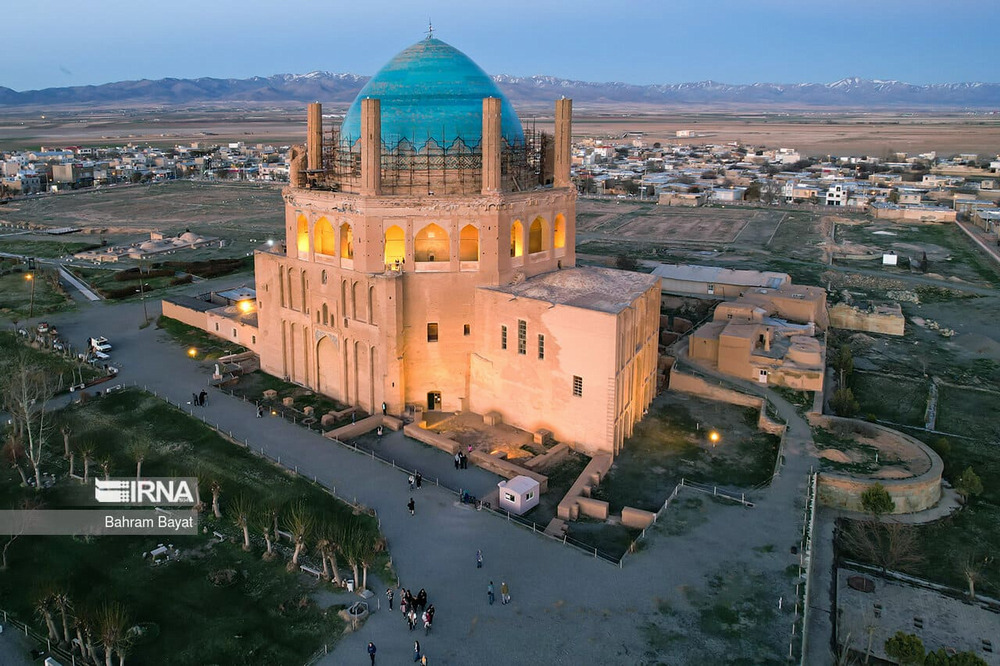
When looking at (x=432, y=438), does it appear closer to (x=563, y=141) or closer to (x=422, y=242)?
(x=422, y=242)

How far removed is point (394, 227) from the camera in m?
33.9

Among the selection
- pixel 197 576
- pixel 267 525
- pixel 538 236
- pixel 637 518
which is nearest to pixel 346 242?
pixel 538 236

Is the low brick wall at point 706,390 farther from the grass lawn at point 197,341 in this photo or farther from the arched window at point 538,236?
the grass lawn at point 197,341

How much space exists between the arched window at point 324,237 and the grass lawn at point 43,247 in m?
49.9

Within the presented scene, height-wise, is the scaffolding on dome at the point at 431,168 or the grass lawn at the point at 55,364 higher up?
the scaffolding on dome at the point at 431,168

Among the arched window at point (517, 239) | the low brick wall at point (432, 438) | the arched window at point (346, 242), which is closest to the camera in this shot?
the low brick wall at point (432, 438)

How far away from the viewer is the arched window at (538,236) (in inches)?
1443

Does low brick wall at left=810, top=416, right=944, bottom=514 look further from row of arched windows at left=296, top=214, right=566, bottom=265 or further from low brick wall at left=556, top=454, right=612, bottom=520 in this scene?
row of arched windows at left=296, top=214, right=566, bottom=265

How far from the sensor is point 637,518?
25703mm

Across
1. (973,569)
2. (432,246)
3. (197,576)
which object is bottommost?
(973,569)

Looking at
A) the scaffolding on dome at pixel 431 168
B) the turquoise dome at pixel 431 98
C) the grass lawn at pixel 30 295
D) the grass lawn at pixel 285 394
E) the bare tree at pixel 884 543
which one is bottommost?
the bare tree at pixel 884 543

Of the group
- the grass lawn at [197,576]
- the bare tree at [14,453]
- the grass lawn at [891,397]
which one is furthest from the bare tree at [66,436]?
the grass lawn at [891,397]

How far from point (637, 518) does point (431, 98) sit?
20.6 metres

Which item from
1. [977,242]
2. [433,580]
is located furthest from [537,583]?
[977,242]
